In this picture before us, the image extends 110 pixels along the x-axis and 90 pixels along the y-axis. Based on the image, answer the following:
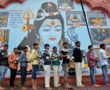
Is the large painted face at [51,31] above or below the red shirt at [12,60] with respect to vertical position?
above

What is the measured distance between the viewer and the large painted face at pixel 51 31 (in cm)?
492

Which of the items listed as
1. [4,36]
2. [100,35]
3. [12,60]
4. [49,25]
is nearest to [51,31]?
[49,25]

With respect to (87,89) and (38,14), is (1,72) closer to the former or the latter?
(87,89)

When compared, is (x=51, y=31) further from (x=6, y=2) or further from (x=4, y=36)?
(x=6, y=2)

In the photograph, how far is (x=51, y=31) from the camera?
5.05 meters

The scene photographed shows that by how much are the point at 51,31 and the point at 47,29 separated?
235mm

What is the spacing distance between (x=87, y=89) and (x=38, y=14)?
423 centimetres

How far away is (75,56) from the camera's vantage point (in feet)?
9.86

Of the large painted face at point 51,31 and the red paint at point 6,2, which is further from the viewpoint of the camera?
the red paint at point 6,2

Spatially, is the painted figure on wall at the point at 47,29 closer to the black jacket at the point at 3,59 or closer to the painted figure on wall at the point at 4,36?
the painted figure on wall at the point at 4,36

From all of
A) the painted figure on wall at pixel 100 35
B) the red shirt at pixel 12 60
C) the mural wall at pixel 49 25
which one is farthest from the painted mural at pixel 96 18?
the red shirt at pixel 12 60

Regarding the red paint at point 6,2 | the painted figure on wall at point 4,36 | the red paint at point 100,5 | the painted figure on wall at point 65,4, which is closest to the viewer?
the painted figure on wall at point 4,36

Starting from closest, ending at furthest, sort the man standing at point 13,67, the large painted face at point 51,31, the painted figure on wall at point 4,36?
the man standing at point 13,67 < the painted figure on wall at point 4,36 < the large painted face at point 51,31

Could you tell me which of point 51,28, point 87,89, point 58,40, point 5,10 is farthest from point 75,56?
point 5,10
